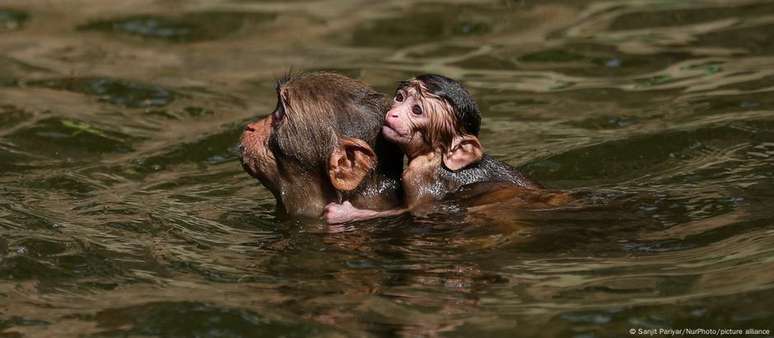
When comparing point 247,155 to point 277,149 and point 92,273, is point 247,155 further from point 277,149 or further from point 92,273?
point 92,273

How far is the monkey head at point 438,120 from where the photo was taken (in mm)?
8508

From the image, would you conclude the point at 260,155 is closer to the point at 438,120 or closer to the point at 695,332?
the point at 438,120

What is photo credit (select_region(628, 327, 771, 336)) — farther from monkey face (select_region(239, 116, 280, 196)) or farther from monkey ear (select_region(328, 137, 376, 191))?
monkey face (select_region(239, 116, 280, 196))

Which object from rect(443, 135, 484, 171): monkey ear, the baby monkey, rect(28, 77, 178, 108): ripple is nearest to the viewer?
the baby monkey

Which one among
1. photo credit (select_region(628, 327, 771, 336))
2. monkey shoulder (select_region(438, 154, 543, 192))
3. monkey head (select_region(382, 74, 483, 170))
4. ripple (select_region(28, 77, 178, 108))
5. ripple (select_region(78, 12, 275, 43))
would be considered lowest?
ripple (select_region(28, 77, 178, 108))

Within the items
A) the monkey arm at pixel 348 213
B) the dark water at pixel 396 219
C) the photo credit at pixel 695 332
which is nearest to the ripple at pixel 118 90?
the dark water at pixel 396 219

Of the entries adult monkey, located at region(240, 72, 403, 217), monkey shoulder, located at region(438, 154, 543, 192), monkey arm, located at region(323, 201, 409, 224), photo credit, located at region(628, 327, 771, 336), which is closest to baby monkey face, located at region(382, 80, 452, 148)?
adult monkey, located at region(240, 72, 403, 217)

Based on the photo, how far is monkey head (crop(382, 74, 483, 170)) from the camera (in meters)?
8.51

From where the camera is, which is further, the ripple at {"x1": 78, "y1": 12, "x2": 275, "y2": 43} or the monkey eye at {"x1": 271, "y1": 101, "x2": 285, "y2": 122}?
the ripple at {"x1": 78, "y1": 12, "x2": 275, "y2": 43}

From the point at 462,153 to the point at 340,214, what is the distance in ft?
2.85

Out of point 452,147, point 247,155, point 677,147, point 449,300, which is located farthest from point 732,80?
point 449,300

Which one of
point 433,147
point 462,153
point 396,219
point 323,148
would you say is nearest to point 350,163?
point 323,148

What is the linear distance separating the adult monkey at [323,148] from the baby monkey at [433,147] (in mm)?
152

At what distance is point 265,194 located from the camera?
10.1 meters
